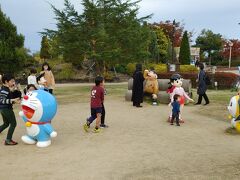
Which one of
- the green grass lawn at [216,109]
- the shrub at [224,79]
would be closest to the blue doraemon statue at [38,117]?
the green grass lawn at [216,109]

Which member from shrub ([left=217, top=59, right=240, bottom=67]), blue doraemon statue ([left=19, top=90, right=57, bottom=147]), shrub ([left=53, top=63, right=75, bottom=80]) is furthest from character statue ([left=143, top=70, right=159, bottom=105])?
shrub ([left=217, top=59, right=240, bottom=67])

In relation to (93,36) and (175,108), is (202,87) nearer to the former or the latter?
(175,108)

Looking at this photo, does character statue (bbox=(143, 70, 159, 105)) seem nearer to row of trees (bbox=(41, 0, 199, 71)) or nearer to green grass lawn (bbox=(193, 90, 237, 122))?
green grass lawn (bbox=(193, 90, 237, 122))

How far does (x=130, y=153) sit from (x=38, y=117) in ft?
7.04

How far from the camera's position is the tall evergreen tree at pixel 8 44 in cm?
2444

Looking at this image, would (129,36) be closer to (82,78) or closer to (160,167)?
(82,78)

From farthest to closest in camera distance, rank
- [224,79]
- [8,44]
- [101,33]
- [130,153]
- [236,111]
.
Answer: [8,44] < [224,79] < [101,33] < [236,111] < [130,153]

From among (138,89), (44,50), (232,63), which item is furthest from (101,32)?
(232,63)

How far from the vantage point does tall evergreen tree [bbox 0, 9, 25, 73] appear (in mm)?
24438

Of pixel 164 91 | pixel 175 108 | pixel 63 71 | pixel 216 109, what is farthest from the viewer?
pixel 63 71

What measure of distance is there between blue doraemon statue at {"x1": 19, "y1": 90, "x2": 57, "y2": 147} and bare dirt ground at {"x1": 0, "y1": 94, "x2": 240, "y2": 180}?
0.84 ft

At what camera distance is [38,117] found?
332 inches

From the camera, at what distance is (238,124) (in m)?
9.88

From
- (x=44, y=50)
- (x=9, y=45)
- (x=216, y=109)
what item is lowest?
(x=216, y=109)
